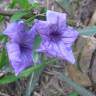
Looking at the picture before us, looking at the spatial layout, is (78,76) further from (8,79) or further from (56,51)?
(56,51)

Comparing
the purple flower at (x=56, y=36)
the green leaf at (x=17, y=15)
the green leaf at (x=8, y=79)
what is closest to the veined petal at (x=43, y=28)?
the purple flower at (x=56, y=36)

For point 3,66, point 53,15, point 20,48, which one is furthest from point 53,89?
point 53,15

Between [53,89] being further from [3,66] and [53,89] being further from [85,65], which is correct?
[3,66]

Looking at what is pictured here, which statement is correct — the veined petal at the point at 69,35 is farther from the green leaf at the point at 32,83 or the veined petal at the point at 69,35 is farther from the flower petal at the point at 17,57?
the green leaf at the point at 32,83

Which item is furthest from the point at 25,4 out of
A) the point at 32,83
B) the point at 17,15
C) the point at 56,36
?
the point at 32,83

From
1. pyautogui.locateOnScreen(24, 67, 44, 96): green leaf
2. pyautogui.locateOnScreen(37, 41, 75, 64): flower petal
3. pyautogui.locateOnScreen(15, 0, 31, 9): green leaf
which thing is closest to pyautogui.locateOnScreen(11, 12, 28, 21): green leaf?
pyautogui.locateOnScreen(15, 0, 31, 9): green leaf

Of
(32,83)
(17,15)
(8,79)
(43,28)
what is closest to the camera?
(43,28)
